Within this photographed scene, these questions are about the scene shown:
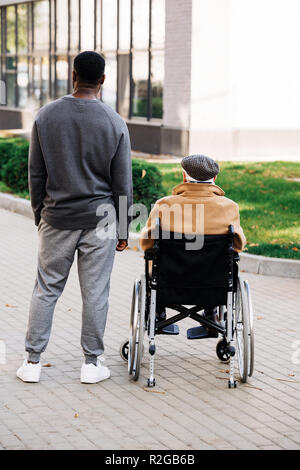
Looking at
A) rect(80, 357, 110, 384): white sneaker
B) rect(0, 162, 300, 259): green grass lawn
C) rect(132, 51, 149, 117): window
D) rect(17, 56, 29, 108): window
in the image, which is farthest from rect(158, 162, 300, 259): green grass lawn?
rect(17, 56, 29, 108): window

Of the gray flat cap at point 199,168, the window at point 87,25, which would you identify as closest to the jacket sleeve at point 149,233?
the gray flat cap at point 199,168

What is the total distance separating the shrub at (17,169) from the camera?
14.7 meters

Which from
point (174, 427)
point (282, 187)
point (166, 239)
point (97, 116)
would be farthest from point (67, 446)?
point (282, 187)

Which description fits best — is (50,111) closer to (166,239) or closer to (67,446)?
(166,239)

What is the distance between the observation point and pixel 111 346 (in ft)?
21.2

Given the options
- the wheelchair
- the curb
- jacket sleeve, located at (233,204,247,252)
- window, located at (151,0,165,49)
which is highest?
window, located at (151,0,165,49)

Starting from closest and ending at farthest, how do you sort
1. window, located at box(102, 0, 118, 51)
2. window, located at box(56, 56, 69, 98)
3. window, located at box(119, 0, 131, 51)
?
1. window, located at box(119, 0, 131, 51)
2. window, located at box(102, 0, 118, 51)
3. window, located at box(56, 56, 69, 98)

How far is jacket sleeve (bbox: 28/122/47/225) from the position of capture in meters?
5.33

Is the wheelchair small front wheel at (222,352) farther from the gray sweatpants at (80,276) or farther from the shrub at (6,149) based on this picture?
the shrub at (6,149)

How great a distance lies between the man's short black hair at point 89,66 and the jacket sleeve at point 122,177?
36 cm

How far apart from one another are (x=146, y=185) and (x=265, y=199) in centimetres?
246

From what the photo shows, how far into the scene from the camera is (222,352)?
6055mm

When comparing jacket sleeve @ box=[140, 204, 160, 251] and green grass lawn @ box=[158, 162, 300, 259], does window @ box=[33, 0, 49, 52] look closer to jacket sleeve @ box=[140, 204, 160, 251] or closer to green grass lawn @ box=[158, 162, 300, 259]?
green grass lawn @ box=[158, 162, 300, 259]

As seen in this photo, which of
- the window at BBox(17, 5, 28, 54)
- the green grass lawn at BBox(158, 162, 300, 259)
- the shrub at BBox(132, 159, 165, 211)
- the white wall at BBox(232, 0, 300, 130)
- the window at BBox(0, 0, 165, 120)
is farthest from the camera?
the window at BBox(17, 5, 28, 54)
